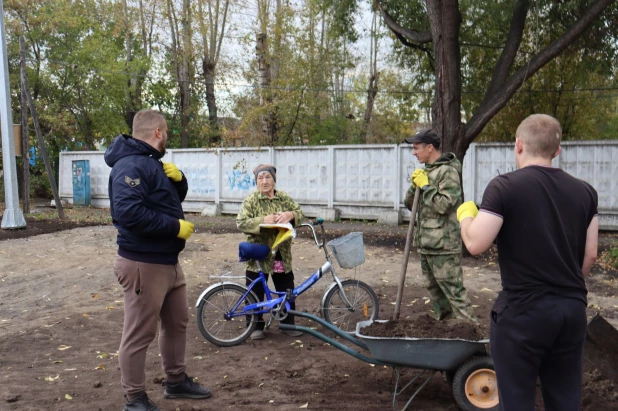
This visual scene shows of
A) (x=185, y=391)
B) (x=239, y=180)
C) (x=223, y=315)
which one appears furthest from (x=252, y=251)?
(x=239, y=180)

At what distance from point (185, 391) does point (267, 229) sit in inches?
78.8

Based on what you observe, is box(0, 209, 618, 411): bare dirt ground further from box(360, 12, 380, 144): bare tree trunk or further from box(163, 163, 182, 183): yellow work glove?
box(360, 12, 380, 144): bare tree trunk

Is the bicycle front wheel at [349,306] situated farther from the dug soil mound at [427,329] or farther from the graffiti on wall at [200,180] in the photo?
the graffiti on wall at [200,180]

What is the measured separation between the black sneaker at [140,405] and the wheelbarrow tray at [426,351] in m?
1.49

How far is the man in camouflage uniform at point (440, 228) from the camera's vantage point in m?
5.02

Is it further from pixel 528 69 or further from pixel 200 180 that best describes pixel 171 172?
pixel 200 180

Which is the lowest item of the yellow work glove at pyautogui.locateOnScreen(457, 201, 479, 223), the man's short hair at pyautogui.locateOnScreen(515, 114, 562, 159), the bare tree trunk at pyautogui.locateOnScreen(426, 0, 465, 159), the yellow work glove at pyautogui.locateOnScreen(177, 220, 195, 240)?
the yellow work glove at pyautogui.locateOnScreen(177, 220, 195, 240)

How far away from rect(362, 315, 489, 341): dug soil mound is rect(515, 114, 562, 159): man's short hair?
170 cm

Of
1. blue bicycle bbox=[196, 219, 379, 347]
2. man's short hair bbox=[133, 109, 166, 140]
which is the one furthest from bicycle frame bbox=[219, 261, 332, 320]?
man's short hair bbox=[133, 109, 166, 140]

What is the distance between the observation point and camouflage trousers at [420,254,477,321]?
197 inches

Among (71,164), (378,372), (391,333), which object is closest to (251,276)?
(378,372)

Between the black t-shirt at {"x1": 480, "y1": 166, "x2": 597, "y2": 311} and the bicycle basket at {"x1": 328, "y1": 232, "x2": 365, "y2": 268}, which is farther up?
the black t-shirt at {"x1": 480, "y1": 166, "x2": 597, "y2": 311}

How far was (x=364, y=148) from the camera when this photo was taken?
660 inches

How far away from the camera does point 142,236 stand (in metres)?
4.04
